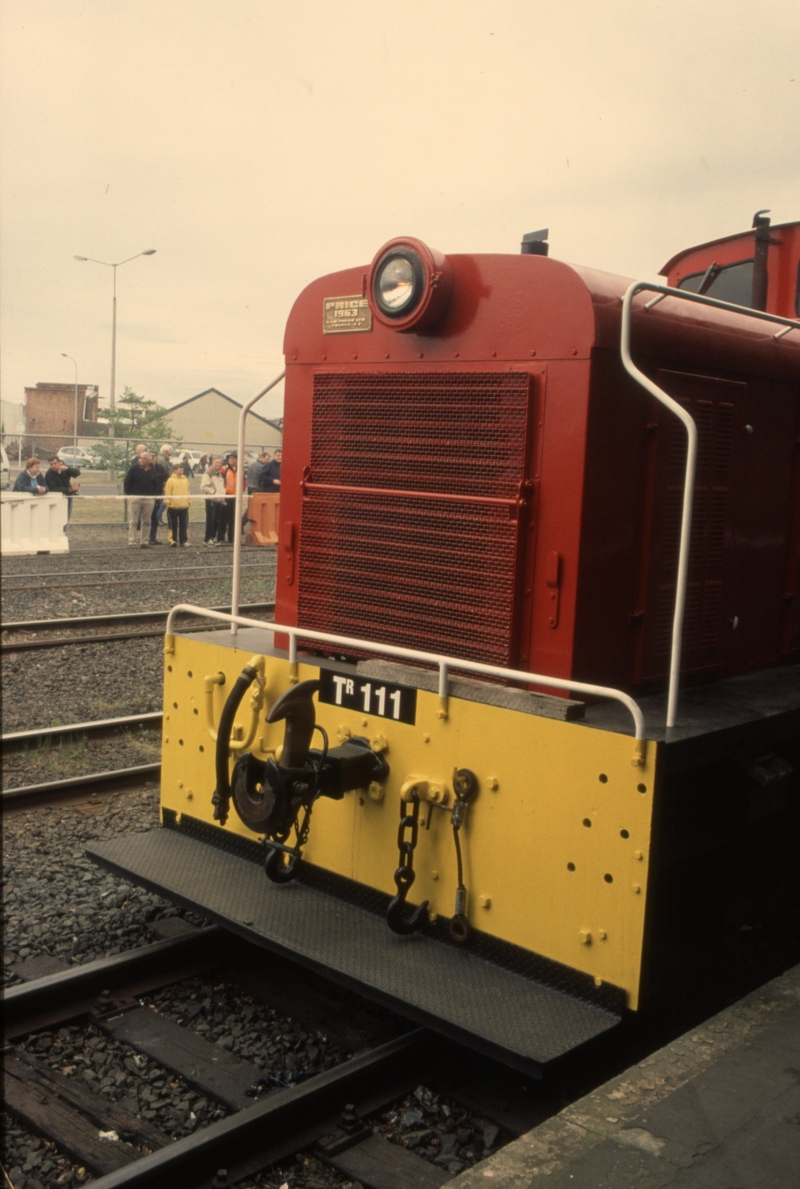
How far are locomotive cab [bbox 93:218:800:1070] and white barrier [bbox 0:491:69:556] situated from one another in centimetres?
1104

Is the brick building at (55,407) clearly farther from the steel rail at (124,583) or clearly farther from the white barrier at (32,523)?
the steel rail at (124,583)

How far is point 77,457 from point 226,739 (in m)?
17.5

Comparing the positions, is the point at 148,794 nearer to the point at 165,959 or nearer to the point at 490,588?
the point at 165,959

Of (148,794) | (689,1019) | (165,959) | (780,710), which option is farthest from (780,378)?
(148,794)

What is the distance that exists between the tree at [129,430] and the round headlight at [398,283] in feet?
57.0

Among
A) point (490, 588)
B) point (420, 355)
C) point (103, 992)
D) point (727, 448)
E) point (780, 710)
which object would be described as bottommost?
point (103, 992)

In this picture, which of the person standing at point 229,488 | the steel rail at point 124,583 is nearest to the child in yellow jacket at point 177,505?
the person standing at point 229,488

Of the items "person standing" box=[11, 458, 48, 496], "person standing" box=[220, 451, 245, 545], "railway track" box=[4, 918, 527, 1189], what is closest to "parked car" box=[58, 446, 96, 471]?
"person standing" box=[220, 451, 245, 545]

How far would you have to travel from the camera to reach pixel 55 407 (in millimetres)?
18297

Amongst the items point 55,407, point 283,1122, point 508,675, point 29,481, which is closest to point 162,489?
point 29,481

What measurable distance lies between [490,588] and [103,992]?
1.86 meters

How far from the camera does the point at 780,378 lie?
403cm

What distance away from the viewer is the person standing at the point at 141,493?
16.0 m

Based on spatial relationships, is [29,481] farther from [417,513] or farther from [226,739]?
[417,513]
